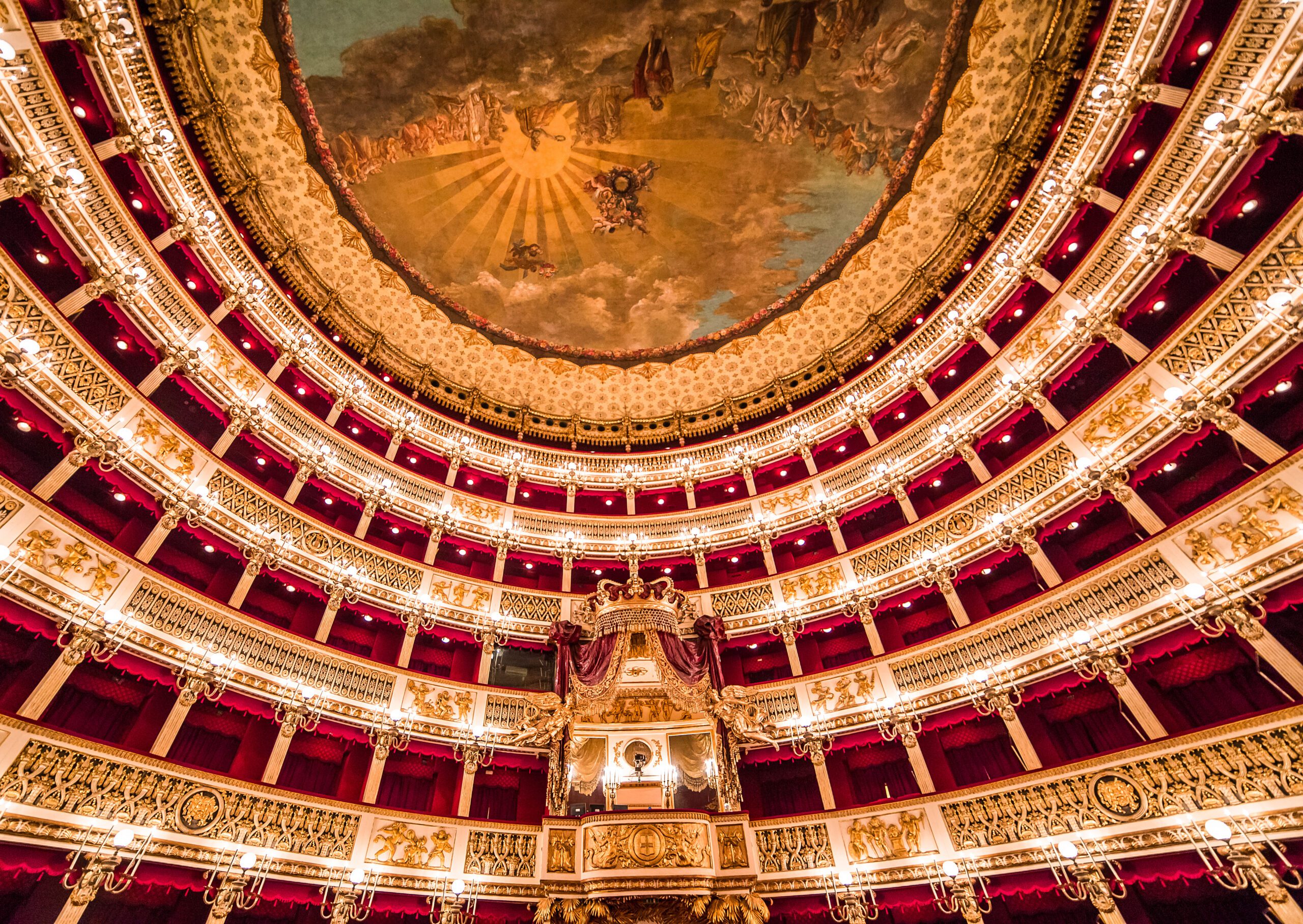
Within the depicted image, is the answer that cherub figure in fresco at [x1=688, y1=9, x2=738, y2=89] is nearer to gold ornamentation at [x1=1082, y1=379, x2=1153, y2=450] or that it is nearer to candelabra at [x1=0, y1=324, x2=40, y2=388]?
gold ornamentation at [x1=1082, y1=379, x2=1153, y2=450]

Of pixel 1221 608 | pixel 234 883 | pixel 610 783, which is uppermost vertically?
pixel 1221 608

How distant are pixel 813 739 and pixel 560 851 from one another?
798 cm

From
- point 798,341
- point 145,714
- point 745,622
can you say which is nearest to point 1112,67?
point 798,341

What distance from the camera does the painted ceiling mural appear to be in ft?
68.4

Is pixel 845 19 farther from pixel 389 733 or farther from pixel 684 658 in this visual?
pixel 389 733

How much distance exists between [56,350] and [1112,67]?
29.7 metres

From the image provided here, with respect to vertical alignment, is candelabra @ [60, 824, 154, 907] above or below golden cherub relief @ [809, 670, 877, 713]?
below

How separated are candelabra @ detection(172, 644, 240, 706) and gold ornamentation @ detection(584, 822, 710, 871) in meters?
10.1

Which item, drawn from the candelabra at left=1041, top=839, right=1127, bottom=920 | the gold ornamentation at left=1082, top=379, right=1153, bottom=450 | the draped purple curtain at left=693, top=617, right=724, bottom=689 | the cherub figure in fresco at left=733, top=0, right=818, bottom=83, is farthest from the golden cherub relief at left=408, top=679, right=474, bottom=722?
the cherub figure in fresco at left=733, top=0, right=818, bottom=83

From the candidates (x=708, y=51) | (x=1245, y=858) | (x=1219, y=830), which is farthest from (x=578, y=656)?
(x=708, y=51)

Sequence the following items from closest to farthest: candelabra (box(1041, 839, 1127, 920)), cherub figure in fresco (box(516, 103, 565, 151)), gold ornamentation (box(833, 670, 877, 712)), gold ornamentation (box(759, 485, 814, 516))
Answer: candelabra (box(1041, 839, 1127, 920)) < gold ornamentation (box(833, 670, 877, 712)) < cherub figure in fresco (box(516, 103, 565, 151)) < gold ornamentation (box(759, 485, 814, 516))

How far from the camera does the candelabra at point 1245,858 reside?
10.3 m

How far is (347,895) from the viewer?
1417cm

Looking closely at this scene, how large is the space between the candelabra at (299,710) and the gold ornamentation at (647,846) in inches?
319
